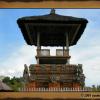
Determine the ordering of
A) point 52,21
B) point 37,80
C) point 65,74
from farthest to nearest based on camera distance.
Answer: point 65,74, point 37,80, point 52,21

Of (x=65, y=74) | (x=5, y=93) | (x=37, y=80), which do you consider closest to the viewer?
(x=5, y=93)

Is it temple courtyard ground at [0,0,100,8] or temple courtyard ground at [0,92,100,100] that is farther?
temple courtyard ground at [0,0,100,8]

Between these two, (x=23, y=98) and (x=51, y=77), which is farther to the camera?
(x=51, y=77)

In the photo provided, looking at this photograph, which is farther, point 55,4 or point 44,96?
point 55,4

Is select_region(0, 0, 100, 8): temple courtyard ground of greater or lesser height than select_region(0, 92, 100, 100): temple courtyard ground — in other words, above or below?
above

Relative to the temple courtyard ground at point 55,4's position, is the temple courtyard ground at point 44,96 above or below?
below

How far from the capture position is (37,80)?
30.1ft

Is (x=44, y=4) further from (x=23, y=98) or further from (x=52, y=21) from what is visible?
(x=52, y=21)

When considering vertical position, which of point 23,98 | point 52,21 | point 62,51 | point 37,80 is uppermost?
point 52,21

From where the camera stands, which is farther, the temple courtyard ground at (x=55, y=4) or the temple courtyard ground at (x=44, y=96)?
the temple courtyard ground at (x=55, y=4)

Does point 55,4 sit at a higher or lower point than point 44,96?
higher

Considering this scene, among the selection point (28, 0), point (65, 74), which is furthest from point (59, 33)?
point (28, 0)

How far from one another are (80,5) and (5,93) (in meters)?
1.20

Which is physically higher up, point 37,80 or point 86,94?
point 37,80
